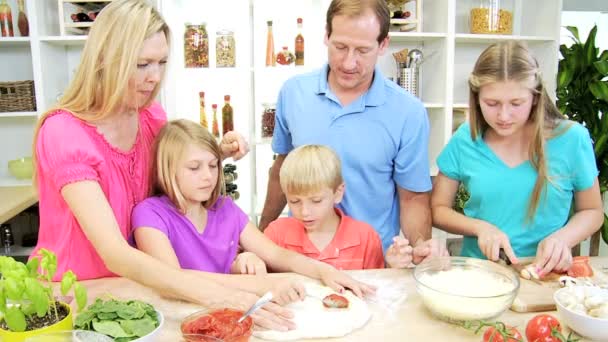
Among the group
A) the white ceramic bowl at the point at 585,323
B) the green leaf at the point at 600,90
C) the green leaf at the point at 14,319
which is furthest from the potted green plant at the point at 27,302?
the green leaf at the point at 600,90

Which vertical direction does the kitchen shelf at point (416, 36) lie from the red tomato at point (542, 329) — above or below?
above

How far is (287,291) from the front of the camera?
4.04ft

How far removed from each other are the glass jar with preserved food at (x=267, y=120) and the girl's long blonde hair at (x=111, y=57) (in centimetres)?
199

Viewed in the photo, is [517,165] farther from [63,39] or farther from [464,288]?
[63,39]

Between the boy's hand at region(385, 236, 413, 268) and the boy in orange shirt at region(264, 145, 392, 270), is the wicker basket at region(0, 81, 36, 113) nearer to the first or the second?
the boy in orange shirt at region(264, 145, 392, 270)

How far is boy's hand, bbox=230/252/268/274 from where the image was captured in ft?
4.86

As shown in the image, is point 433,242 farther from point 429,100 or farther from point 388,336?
point 429,100

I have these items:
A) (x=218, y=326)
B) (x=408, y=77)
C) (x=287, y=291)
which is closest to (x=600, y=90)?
(x=408, y=77)

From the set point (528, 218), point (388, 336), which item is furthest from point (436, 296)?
point (528, 218)

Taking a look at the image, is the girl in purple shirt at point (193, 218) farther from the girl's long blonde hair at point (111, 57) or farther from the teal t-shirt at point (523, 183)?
the teal t-shirt at point (523, 183)

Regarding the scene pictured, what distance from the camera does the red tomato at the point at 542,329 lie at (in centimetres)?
98

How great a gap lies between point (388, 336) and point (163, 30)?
0.97 metres

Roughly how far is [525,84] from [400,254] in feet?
2.05

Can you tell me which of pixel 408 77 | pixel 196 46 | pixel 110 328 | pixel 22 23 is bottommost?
pixel 110 328
